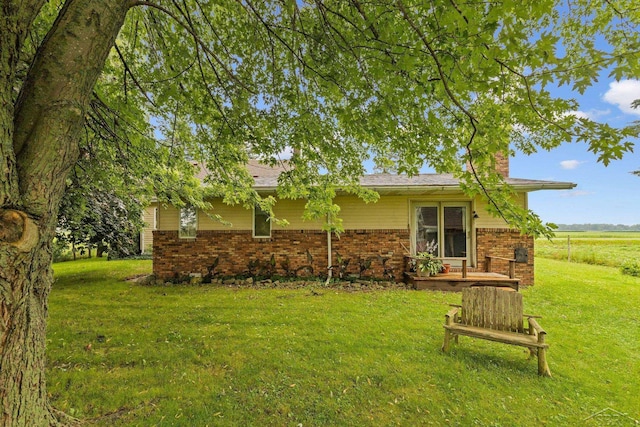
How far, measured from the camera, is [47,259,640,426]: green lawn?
291 cm

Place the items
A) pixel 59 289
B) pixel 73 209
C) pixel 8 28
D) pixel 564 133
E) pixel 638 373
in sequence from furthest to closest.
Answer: pixel 59 289 < pixel 73 209 < pixel 638 373 < pixel 564 133 < pixel 8 28

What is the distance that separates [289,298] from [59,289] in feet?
22.1

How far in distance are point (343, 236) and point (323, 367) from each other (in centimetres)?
595

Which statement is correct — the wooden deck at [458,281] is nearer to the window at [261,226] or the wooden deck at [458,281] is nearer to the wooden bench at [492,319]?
the wooden bench at [492,319]

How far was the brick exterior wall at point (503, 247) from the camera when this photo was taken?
871cm

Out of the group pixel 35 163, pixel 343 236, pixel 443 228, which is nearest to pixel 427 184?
pixel 443 228

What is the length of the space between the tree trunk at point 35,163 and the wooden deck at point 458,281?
793 centimetres

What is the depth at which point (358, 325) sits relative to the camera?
5.30 metres

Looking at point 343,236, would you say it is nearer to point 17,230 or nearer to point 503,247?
point 503,247

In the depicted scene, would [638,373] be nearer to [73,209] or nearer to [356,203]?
[356,203]

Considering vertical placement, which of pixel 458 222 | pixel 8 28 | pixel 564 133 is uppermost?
pixel 8 28

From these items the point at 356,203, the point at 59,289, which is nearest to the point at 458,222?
the point at 356,203

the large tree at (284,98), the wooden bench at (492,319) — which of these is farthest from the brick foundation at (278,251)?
the wooden bench at (492,319)

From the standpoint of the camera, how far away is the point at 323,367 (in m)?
3.77
